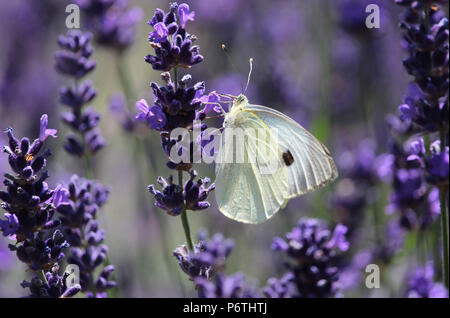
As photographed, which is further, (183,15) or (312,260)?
(312,260)

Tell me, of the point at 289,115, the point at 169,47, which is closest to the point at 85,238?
the point at 169,47

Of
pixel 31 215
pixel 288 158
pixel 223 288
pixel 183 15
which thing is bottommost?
pixel 223 288

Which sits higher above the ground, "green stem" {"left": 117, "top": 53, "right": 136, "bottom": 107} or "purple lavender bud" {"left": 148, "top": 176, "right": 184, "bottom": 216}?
"green stem" {"left": 117, "top": 53, "right": 136, "bottom": 107}

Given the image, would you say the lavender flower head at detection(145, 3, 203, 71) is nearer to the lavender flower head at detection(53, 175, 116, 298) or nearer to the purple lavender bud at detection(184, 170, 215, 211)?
the purple lavender bud at detection(184, 170, 215, 211)

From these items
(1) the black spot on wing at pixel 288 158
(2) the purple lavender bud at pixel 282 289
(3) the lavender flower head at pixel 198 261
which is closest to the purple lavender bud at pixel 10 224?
(3) the lavender flower head at pixel 198 261

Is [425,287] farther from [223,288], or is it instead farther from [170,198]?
[170,198]

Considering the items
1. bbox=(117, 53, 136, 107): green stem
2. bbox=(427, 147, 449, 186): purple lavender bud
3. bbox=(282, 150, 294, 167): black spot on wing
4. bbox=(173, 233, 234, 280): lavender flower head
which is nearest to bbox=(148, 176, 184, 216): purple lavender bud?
bbox=(173, 233, 234, 280): lavender flower head

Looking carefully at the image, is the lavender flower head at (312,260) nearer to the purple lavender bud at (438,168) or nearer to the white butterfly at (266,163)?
the white butterfly at (266,163)
